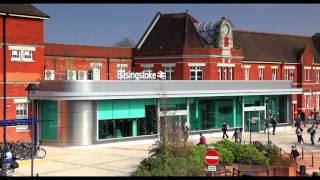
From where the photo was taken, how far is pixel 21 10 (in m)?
33.8

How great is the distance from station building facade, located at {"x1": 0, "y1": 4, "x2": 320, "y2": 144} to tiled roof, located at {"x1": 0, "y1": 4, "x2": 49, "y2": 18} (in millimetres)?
79

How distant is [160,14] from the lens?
2079 inches

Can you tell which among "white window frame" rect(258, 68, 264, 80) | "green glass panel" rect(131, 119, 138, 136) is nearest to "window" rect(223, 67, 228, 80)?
"white window frame" rect(258, 68, 264, 80)

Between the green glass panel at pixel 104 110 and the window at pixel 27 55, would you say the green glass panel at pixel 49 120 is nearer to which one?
the green glass panel at pixel 104 110

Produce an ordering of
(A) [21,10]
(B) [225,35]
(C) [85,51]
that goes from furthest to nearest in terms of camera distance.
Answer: (B) [225,35]
(C) [85,51]
(A) [21,10]

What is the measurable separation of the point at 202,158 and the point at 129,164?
3627mm

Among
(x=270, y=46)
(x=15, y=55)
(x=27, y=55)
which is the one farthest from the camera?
(x=270, y=46)

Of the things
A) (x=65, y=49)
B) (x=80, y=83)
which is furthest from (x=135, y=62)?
(x=80, y=83)

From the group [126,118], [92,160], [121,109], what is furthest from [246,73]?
[92,160]

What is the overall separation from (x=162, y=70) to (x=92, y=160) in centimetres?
2317

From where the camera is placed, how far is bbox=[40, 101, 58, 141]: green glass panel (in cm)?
3288

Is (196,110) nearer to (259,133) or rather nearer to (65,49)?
(259,133)

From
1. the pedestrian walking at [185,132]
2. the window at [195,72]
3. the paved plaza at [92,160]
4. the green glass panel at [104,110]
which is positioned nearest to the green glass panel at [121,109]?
the green glass panel at [104,110]

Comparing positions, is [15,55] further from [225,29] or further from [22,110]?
[225,29]
